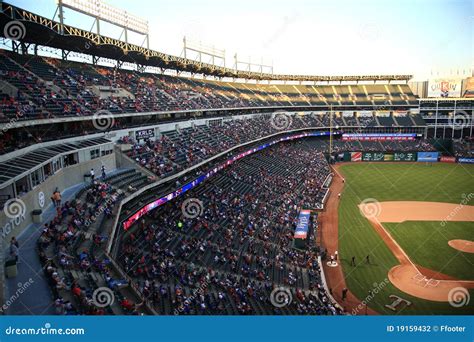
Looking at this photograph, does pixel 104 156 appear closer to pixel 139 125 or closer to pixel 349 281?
pixel 139 125

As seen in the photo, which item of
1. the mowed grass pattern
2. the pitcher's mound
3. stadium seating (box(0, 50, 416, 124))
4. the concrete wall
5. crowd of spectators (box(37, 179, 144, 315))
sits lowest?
the mowed grass pattern

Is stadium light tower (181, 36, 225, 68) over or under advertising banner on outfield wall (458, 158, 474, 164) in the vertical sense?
over

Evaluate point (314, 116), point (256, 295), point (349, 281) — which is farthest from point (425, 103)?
point (256, 295)

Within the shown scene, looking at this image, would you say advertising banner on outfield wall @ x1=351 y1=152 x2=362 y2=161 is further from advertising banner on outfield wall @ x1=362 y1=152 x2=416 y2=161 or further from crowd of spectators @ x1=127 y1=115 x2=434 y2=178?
crowd of spectators @ x1=127 y1=115 x2=434 y2=178

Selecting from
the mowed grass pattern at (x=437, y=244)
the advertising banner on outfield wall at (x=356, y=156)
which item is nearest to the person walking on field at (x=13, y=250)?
the mowed grass pattern at (x=437, y=244)

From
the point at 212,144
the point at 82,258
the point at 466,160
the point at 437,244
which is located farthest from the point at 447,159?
the point at 82,258

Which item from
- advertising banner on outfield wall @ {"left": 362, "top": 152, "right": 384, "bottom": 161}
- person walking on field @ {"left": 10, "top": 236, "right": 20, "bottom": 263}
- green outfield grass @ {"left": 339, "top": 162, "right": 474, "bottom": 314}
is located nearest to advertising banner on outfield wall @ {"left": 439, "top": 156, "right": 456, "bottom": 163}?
green outfield grass @ {"left": 339, "top": 162, "right": 474, "bottom": 314}

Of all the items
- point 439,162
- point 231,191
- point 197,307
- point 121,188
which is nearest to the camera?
point 197,307

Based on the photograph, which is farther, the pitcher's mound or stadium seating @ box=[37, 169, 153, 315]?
the pitcher's mound
